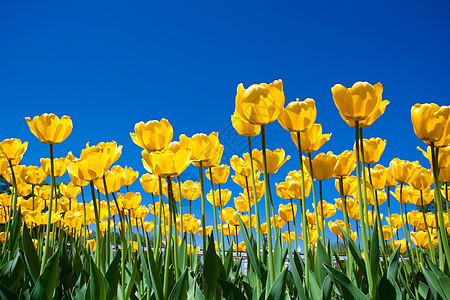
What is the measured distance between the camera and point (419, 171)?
106 inches

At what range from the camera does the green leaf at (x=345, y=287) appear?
57.6 inches

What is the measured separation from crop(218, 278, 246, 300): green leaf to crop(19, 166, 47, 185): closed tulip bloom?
2.58 metres

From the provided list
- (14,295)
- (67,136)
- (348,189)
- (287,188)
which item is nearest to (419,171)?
(348,189)

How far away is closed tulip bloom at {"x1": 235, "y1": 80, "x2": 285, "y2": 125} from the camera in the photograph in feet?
5.15

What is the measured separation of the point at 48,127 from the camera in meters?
2.13

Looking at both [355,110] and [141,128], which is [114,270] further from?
[355,110]

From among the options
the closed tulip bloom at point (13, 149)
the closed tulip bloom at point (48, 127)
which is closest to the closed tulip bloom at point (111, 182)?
the closed tulip bloom at point (48, 127)

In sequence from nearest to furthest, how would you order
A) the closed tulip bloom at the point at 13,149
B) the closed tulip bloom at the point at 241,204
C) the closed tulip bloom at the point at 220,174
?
the closed tulip bloom at the point at 13,149
the closed tulip bloom at the point at 220,174
the closed tulip bloom at the point at 241,204

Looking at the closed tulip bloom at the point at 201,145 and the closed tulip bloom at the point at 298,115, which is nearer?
the closed tulip bloom at the point at 298,115

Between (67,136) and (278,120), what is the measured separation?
4.51 ft

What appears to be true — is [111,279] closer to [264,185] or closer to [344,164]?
[264,185]

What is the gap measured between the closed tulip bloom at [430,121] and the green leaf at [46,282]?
2.10m

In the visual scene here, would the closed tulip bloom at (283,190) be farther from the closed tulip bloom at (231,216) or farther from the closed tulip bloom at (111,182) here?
the closed tulip bloom at (111,182)

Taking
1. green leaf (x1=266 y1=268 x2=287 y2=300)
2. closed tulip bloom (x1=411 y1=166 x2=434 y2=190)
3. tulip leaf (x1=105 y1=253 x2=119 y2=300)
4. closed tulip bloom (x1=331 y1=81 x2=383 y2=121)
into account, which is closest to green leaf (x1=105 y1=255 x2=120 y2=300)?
tulip leaf (x1=105 y1=253 x2=119 y2=300)
